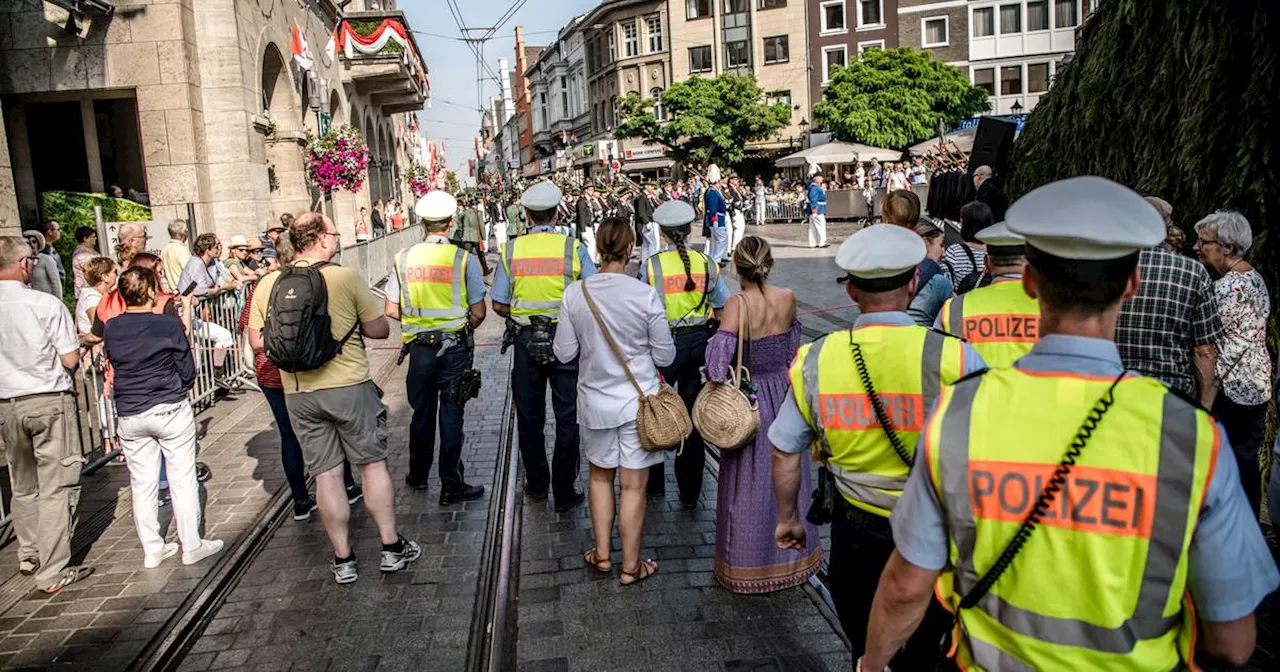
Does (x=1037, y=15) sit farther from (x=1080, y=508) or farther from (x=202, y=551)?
(x=1080, y=508)

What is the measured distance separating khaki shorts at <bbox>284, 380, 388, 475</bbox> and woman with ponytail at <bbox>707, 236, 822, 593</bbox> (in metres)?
1.94

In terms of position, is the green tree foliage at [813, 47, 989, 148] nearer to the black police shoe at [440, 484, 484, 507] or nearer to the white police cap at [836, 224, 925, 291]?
the black police shoe at [440, 484, 484, 507]

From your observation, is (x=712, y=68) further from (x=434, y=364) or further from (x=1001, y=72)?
(x=434, y=364)

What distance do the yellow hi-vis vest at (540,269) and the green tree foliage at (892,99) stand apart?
42.9 metres

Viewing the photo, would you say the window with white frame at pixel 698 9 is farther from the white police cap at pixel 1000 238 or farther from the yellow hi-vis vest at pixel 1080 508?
the yellow hi-vis vest at pixel 1080 508

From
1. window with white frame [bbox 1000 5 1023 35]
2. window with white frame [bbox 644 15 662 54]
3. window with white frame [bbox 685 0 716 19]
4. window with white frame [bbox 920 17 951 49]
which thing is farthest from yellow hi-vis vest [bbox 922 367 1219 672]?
window with white frame [bbox 644 15 662 54]

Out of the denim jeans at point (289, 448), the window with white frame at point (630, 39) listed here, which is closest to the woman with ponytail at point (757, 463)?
the denim jeans at point (289, 448)

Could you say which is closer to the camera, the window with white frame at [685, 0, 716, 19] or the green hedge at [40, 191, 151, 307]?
the green hedge at [40, 191, 151, 307]

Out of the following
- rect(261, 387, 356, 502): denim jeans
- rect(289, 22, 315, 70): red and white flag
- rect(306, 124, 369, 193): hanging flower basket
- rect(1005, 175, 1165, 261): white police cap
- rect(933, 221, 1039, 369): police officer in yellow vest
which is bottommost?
rect(261, 387, 356, 502): denim jeans

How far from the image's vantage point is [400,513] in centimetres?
626

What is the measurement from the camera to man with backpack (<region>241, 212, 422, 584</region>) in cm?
483

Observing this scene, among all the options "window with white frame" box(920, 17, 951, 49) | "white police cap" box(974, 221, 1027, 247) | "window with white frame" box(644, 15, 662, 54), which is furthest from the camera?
"window with white frame" box(644, 15, 662, 54)

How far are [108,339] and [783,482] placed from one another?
4122 millimetres

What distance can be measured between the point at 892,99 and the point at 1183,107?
140ft
